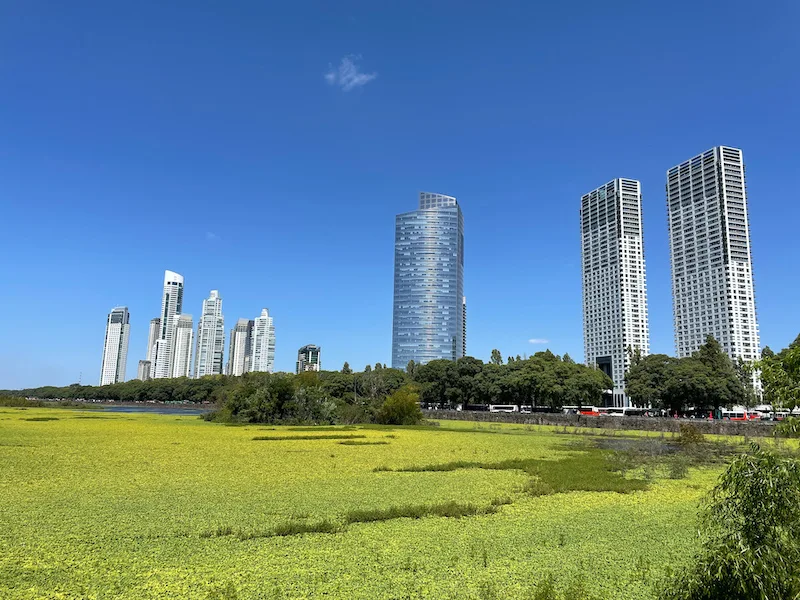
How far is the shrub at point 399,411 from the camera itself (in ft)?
153

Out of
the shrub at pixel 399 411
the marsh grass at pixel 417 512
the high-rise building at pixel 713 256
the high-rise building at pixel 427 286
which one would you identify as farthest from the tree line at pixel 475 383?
the high-rise building at pixel 427 286

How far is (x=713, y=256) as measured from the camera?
125750mm

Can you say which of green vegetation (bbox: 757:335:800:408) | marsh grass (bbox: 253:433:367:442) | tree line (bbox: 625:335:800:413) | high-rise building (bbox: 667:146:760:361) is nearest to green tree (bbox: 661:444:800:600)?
green vegetation (bbox: 757:335:800:408)

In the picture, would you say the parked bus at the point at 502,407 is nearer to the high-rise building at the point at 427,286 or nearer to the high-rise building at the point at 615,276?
the high-rise building at the point at 615,276

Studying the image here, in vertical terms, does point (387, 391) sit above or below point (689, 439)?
above

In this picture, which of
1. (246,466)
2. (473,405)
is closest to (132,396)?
(473,405)

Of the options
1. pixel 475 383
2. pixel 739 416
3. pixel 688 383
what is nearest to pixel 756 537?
pixel 688 383

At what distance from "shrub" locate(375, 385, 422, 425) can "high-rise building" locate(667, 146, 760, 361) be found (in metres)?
103

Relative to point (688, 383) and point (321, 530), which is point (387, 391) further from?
point (321, 530)

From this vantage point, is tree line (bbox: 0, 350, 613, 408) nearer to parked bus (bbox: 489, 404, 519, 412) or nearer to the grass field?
parked bus (bbox: 489, 404, 519, 412)

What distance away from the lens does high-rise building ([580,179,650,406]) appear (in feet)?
453

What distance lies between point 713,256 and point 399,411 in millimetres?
110403

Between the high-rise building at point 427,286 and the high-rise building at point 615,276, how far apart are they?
128 feet

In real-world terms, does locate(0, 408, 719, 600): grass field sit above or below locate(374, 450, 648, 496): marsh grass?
above
